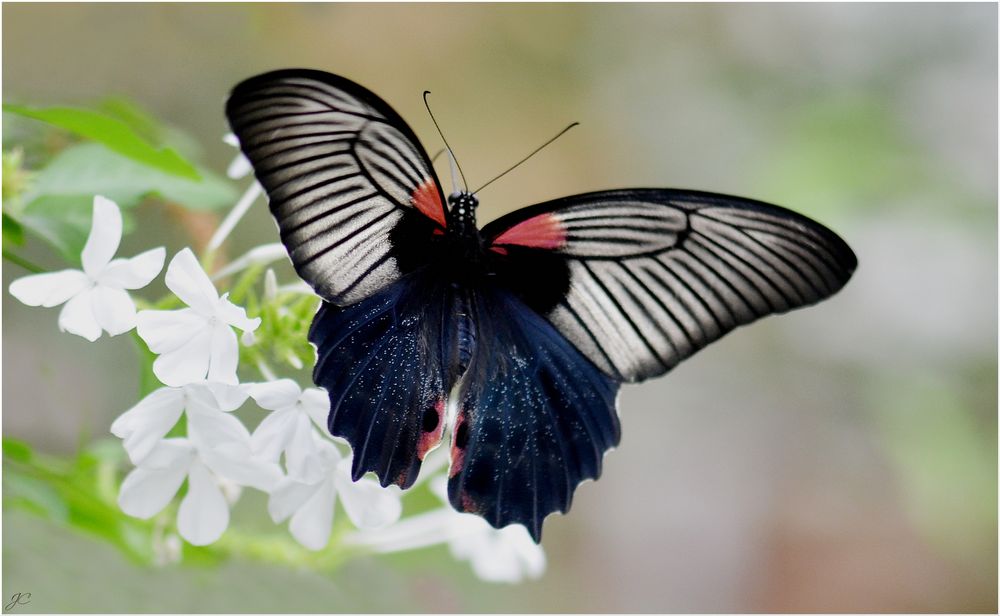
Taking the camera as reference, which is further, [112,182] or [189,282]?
[112,182]

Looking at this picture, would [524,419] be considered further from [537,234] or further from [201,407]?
[201,407]

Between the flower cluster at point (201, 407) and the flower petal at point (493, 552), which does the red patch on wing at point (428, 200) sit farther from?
the flower petal at point (493, 552)

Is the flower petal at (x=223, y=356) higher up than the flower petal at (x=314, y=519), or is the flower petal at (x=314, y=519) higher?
the flower petal at (x=223, y=356)

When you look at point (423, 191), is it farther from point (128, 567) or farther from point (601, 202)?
point (128, 567)

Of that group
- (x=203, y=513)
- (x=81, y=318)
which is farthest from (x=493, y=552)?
(x=81, y=318)

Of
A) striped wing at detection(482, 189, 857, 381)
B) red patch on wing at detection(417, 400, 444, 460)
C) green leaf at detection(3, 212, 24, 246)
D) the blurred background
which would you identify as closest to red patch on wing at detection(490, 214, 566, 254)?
striped wing at detection(482, 189, 857, 381)

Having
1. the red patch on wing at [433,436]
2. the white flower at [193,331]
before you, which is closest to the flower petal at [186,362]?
the white flower at [193,331]

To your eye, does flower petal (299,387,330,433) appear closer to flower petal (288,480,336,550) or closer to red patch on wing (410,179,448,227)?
flower petal (288,480,336,550)
